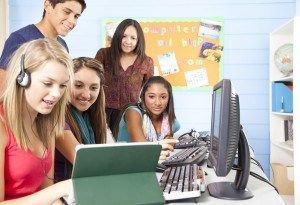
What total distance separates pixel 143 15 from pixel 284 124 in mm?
1558

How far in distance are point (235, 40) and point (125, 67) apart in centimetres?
106

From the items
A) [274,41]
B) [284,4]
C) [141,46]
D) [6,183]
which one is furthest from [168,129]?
[284,4]

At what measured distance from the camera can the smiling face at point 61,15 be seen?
80.4 inches

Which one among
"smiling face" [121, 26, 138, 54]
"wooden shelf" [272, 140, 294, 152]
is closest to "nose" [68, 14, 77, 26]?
"smiling face" [121, 26, 138, 54]

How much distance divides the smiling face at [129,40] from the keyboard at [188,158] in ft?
4.44

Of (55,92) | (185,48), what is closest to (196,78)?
(185,48)

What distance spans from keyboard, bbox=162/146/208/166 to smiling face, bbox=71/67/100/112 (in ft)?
1.42

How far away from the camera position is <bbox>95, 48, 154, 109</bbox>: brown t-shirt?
2.84 meters

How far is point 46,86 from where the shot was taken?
42.9 inches

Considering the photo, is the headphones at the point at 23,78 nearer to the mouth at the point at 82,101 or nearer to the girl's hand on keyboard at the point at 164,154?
the mouth at the point at 82,101

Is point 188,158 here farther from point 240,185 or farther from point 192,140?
point 192,140

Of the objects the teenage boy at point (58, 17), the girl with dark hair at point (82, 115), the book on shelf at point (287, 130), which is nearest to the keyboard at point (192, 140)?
the girl with dark hair at point (82, 115)

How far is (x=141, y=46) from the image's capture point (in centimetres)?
286

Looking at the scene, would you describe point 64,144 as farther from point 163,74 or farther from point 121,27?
point 163,74
